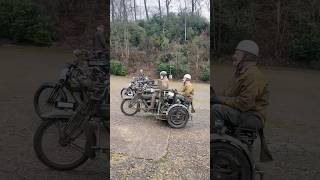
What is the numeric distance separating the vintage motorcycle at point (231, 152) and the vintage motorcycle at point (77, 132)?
849 millimetres

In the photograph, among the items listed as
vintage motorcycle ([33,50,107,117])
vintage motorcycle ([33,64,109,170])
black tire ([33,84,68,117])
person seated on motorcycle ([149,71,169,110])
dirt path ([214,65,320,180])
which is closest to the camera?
person seated on motorcycle ([149,71,169,110])

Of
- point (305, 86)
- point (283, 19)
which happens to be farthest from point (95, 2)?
point (305, 86)

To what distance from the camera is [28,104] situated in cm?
411

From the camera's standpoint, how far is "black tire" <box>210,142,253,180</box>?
3102 mm

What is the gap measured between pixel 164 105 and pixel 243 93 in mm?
454

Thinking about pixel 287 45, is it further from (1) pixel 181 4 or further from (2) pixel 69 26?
(2) pixel 69 26

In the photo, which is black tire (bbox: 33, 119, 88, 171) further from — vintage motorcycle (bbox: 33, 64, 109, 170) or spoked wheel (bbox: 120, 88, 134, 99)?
spoked wheel (bbox: 120, 88, 134, 99)

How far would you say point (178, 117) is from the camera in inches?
112

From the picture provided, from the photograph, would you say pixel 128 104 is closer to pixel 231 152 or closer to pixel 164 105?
pixel 164 105

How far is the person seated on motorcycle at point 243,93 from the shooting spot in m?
3.01

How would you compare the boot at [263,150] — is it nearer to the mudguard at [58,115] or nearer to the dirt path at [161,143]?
the dirt path at [161,143]

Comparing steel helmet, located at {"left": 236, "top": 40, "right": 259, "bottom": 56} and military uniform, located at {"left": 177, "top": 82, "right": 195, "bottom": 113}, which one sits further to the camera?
steel helmet, located at {"left": 236, "top": 40, "right": 259, "bottom": 56}

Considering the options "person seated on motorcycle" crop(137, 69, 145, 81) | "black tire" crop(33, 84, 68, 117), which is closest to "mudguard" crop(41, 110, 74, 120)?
"black tire" crop(33, 84, 68, 117)

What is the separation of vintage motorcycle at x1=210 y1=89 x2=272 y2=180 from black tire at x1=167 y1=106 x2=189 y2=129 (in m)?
0.26
